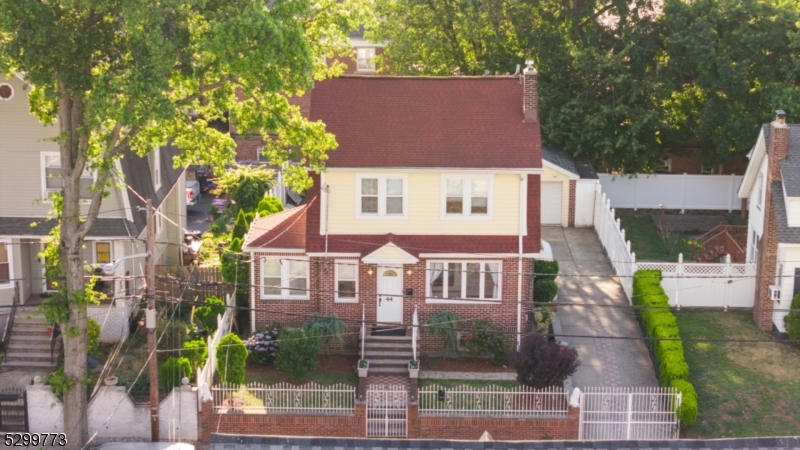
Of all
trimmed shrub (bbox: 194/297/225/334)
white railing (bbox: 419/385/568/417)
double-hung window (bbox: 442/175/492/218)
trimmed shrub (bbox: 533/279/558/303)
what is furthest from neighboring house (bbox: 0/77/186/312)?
trimmed shrub (bbox: 533/279/558/303)

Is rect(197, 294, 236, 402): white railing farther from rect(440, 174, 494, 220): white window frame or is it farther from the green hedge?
the green hedge

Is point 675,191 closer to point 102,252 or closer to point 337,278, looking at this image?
point 337,278

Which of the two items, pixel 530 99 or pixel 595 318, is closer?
pixel 530 99

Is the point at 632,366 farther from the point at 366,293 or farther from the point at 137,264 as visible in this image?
the point at 137,264

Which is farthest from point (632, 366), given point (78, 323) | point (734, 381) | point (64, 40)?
point (64, 40)

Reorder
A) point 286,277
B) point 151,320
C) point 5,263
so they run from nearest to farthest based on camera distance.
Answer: point 151,320 → point 286,277 → point 5,263

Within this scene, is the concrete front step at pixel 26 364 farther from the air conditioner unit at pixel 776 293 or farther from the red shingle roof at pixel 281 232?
the air conditioner unit at pixel 776 293

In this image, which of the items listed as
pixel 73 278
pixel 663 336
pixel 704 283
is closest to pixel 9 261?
pixel 73 278
